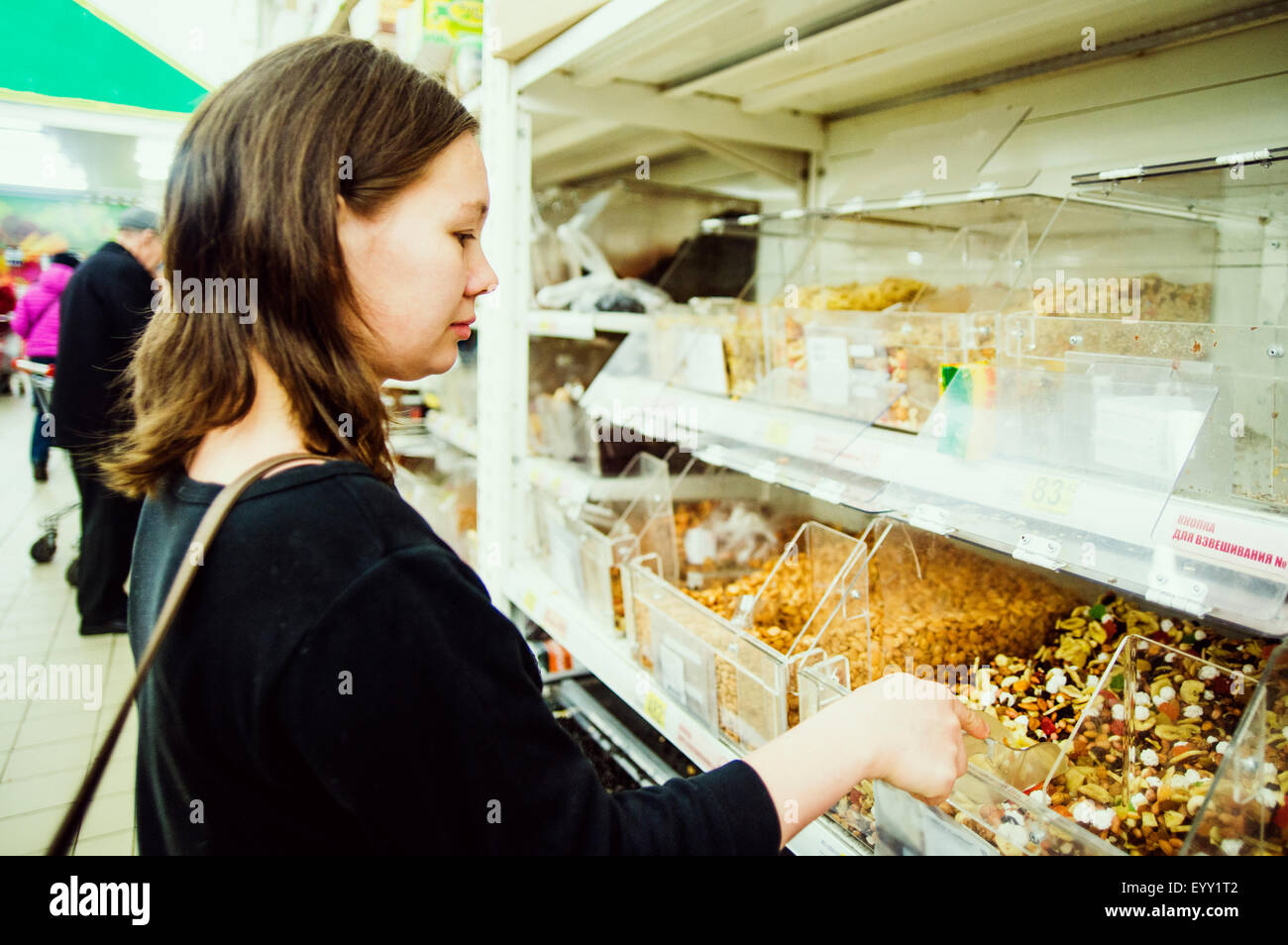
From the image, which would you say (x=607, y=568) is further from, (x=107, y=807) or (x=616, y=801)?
(x=107, y=807)

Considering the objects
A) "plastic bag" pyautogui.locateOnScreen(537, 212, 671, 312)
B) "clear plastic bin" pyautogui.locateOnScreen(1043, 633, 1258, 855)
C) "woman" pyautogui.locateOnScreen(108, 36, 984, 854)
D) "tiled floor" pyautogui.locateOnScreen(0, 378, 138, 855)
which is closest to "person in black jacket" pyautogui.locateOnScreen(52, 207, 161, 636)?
"tiled floor" pyautogui.locateOnScreen(0, 378, 138, 855)

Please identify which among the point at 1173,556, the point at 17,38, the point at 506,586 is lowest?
the point at 506,586

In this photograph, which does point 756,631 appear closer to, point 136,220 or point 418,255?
point 418,255

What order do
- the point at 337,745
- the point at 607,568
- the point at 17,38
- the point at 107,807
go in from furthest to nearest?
1. the point at 17,38
2. the point at 107,807
3. the point at 607,568
4. the point at 337,745

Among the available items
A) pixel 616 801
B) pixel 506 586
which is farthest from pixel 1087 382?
pixel 506 586

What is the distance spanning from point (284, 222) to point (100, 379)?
338cm

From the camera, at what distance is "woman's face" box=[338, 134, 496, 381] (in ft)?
2.24

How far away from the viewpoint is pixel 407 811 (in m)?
0.56

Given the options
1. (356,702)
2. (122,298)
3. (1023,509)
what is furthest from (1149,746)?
(122,298)

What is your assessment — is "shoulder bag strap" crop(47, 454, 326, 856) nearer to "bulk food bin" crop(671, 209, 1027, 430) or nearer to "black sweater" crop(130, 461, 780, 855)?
"black sweater" crop(130, 461, 780, 855)

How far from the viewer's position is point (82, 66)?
296 centimetres

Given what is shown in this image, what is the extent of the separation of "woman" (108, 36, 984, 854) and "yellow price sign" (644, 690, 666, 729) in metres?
0.66

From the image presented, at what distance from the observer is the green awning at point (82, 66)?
274 centimetres
